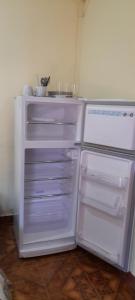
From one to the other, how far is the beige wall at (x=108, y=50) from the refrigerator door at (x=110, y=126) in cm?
22

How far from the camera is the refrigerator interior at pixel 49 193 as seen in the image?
2.18 metres

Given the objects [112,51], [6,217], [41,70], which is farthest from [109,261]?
[41,70]

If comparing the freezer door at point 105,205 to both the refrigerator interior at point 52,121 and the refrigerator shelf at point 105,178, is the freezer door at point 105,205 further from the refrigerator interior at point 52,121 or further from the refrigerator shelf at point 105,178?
the refrigerator interior at point 52,121

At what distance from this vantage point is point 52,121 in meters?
2.12

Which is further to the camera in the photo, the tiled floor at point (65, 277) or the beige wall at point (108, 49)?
the beige wall at point (108, 49)

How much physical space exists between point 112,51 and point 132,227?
4.40 ft

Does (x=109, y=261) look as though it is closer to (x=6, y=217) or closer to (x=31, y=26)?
(x=6, y=217)

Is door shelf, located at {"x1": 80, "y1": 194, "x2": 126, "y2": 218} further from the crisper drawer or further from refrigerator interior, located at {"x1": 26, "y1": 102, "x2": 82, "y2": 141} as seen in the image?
refrigerator interior, located at {"x1": 26, "y1": 102, "x2": 82, "y2": 141}

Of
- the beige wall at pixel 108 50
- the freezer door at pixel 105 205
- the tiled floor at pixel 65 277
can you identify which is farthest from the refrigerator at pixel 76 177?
the beige wall at pixel 108 50

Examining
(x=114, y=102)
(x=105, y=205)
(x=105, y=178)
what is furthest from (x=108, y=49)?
(x=105, y=205)

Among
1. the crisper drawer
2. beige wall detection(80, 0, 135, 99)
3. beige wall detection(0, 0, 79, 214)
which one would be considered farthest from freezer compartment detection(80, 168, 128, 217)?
beige wall detection(0, 0, 79, 214)

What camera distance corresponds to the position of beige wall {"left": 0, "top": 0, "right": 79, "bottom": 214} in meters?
2.22

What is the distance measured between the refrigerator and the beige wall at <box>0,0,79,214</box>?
303mm

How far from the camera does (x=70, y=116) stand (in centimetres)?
215
